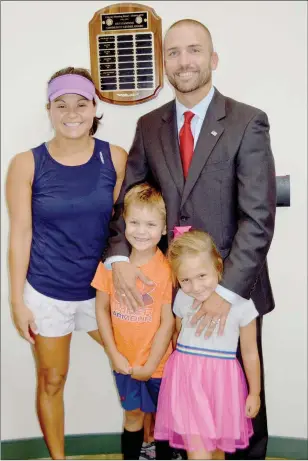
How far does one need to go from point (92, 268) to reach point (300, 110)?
111cm

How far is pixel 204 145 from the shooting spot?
1.72 m

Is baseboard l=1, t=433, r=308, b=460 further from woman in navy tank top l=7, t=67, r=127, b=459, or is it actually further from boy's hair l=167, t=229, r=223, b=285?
boy's hair l=167, t=229, r=223, b=285

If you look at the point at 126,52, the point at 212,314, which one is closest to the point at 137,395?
the point at 212,314

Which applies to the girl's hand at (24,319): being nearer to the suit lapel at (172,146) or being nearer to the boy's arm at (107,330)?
the boy's arm at (107,330)

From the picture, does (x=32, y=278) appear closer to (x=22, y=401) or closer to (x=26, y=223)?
(x=26, y=223)

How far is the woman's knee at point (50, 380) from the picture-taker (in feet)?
6.52

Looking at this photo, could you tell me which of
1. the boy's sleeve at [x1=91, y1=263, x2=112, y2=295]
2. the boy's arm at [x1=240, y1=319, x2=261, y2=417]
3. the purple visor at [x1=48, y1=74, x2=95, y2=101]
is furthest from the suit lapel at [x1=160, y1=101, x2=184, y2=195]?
the boy's arm at [x1=240, y1=319, x2=261, y2=417]

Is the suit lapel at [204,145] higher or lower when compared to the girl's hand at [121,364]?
higher

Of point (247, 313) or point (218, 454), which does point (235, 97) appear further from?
point (218, 454)

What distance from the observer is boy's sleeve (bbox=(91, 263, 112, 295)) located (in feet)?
6.11

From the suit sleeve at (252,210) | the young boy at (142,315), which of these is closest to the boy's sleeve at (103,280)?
the young boy at (142,315)

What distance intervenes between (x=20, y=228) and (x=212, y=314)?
782mm

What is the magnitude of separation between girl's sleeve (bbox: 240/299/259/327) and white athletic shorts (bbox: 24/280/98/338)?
0.60m

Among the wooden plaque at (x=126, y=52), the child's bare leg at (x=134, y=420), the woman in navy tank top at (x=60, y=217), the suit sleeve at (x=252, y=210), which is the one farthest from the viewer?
the wooden plaque at (x=126, y=52)
